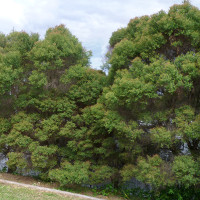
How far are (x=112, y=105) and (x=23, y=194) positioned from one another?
140 inches

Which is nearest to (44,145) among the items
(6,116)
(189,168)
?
(6,116)

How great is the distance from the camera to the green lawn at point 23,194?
20.1 feet

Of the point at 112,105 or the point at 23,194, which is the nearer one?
the point at 23,194

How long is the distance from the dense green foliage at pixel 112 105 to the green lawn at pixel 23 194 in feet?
4.32

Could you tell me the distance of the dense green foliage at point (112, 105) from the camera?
678 centimetres

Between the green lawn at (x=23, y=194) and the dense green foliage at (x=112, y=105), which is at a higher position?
the dense green foliage at (x=112, y=105)

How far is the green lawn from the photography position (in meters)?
6.13

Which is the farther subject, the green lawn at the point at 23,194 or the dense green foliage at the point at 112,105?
the dense green foliage at the point at 112,105

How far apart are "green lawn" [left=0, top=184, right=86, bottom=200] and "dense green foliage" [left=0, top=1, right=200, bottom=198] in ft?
4.32

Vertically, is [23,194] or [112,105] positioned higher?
[112,105]

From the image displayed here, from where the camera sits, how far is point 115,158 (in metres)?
8.98

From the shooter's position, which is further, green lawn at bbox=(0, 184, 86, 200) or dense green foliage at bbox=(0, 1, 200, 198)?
dense green foliage at bbox=(0, 1, 200, 198)

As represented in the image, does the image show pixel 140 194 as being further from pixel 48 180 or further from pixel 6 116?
pixel 6 116

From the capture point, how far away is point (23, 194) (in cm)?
656
